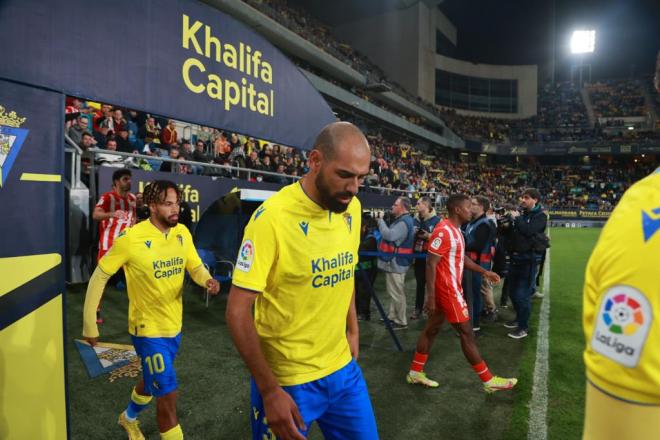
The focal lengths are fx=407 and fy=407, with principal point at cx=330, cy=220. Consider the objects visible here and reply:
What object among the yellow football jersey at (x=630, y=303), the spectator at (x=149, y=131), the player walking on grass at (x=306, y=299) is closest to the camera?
the yellow football jersey at (x=630, y=303)

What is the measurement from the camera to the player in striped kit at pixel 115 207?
5.89 metres

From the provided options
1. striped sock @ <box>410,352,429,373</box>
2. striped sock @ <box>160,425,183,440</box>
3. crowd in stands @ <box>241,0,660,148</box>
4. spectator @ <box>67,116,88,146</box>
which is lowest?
striped sock @ <box>410,352,429,373</box>

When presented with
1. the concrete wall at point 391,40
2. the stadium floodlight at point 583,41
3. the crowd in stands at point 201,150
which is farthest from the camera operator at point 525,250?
the stadium floodlight at point 583,41

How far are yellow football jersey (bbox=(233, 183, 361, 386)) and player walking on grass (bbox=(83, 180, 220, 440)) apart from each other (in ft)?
4.53

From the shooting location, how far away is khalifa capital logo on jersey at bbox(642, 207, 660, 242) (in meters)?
1.10

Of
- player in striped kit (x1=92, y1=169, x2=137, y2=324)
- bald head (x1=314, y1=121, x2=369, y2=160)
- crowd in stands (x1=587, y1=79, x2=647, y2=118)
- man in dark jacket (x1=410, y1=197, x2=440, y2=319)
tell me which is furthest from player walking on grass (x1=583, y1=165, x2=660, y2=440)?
crowd in stands (x1=587, y1=79, x2=647, y2=118)

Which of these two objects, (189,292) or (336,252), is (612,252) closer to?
(336,252)

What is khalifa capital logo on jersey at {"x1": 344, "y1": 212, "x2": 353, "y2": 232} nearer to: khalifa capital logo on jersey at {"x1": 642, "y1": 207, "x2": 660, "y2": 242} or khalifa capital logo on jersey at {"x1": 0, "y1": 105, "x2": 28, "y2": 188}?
khalifa capital logo on jersey at {"x1": 642, "y1": 207, "x2": 660, "y2": 242}

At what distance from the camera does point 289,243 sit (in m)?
1.93

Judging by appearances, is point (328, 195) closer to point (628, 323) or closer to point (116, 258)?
point (628, 323)

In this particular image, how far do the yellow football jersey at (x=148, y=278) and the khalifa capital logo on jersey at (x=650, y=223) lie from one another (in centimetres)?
301

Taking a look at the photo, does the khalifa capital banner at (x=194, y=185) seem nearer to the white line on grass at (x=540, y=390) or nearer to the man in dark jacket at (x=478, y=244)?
the man in dark jacket at (x=478, y=244)

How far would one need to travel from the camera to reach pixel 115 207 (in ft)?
19.6

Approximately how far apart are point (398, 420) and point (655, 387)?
3.16 m
